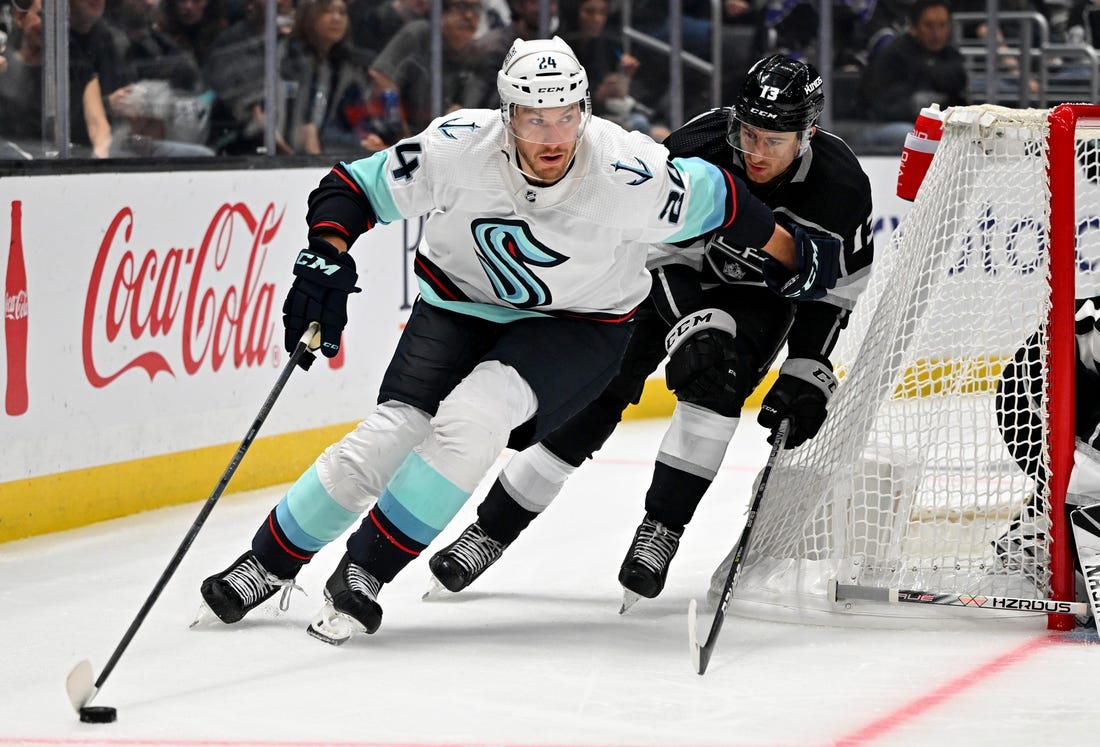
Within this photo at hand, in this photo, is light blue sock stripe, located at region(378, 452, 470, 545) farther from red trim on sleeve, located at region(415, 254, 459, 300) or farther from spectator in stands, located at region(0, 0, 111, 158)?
spectator in stands, located at region(0, 0, 111, 158)

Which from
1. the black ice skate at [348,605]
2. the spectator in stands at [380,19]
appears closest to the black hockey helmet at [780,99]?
the black ice skate at [348,605]

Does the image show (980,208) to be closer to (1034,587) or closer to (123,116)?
(1034,587)

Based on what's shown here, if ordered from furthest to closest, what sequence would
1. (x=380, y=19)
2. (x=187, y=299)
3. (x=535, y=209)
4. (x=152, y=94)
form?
(x=380, y=19) < (x=152, y=94) < (x=187, y=299) < (x=535, y=209)

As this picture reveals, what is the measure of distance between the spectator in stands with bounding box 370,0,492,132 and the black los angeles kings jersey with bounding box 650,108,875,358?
2.42 m

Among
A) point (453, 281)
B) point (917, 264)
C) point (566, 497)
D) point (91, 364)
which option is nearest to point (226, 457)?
point (91, 364)

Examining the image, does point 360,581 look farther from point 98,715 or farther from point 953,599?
point 953,599

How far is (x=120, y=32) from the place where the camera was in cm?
455

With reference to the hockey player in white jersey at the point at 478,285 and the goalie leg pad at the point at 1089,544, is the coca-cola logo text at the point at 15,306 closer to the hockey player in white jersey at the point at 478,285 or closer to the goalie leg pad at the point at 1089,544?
the hockey player in white jersey at the point at 478,285

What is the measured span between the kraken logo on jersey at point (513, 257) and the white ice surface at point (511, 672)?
0.65 m

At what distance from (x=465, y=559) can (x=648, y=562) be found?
0.38m

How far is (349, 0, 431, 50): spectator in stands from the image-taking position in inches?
215

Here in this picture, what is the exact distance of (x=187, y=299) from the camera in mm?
4469

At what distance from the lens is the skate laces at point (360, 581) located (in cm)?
296

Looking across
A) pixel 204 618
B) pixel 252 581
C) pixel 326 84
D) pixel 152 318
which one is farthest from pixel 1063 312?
pixel 326 84
